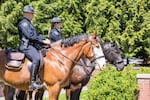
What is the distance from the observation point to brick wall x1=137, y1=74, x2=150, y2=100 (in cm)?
1192

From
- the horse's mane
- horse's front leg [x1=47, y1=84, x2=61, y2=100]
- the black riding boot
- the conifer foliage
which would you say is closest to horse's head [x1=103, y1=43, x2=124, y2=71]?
the horse's mane

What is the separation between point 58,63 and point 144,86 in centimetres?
412

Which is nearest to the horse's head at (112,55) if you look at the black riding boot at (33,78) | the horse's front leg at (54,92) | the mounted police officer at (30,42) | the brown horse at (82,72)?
the brown horse at (82,72)

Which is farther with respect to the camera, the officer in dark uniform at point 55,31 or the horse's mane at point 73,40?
the officer in dark uniform at point 55,31

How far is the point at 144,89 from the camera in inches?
470

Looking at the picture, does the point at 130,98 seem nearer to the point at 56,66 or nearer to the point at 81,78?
the point at 81,78

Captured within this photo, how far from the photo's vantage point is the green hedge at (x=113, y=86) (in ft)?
36.4

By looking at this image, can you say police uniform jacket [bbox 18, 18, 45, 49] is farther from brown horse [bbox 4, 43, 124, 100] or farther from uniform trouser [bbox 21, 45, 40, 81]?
brown horse [bbox 4, 43, 124, 100]

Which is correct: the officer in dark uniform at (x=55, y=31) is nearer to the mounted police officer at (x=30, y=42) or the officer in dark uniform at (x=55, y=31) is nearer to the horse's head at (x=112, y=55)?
the horse's head at (x=112, y=55)

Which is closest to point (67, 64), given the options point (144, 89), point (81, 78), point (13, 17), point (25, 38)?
point (25, 38)

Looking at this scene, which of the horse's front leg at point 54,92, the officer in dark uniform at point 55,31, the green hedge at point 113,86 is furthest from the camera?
the green hedge at point 113,86

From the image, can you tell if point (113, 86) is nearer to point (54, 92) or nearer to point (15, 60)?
point (54, 92)

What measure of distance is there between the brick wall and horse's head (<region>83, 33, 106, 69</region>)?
3.58 m

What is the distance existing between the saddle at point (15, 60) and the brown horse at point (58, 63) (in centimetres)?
8
